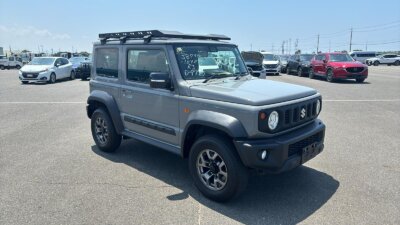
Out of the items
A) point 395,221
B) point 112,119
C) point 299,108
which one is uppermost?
point 299,108

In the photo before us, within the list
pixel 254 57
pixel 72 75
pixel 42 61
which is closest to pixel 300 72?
pixel 254 57

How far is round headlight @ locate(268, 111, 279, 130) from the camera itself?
11.8ft

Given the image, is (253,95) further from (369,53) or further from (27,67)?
(369,53)

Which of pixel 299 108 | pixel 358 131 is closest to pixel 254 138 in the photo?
pixel 299 108

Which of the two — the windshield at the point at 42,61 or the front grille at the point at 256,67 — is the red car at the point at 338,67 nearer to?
the front grille at the point at 256,67

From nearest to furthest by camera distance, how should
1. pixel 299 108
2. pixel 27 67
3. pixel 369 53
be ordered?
1. pixel 299 108
2. pixel 27 67
3. pixel 369 53

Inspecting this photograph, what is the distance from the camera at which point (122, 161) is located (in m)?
5.51

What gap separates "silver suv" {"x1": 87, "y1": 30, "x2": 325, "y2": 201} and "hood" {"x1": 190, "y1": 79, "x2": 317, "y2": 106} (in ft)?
0.04

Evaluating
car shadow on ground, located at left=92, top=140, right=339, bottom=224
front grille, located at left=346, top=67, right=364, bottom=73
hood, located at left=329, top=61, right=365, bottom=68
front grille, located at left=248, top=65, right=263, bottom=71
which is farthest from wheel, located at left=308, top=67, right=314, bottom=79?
car shadow on ground, located at left=92, top=140, right=339, bottom=224

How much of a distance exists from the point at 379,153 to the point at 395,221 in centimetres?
257

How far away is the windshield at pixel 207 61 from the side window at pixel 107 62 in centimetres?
148

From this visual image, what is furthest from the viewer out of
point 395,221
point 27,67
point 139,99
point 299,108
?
point 27,67

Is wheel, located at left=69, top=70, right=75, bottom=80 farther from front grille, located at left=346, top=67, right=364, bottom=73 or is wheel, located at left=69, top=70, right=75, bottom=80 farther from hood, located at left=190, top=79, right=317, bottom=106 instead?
hood, located at left=190, top=79, right=317, bottom=106

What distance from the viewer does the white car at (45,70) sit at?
19.2 metres
